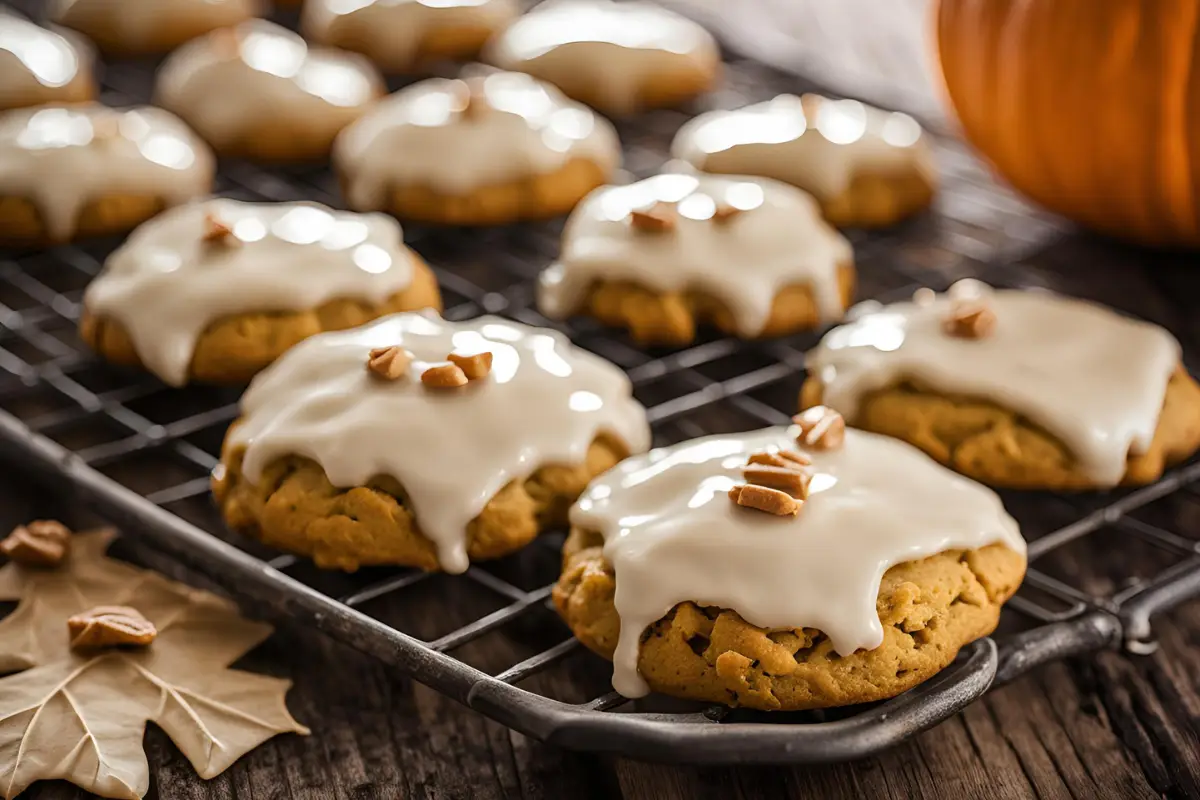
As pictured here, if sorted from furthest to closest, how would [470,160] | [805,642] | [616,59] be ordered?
[616,59] → [470,160] → [805,642]

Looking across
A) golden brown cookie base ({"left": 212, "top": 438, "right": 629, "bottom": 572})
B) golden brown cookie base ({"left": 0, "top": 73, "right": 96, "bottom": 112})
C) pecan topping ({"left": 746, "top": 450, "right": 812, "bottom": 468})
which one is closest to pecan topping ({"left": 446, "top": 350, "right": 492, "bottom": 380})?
golden brown cookie base ({"left": 212, "top": 438, "right": 629, "bottom": 572})

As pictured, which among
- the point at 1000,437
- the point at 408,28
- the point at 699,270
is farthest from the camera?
the point at 408,28

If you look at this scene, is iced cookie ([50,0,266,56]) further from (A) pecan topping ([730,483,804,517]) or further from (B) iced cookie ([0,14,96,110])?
(A) pecan topping ([730,483,804,517])

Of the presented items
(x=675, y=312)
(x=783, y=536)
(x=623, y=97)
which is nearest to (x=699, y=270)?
(x=675, y=312)

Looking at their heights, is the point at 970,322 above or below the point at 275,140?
above

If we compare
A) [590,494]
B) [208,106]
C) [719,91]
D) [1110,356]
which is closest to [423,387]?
[590,494]

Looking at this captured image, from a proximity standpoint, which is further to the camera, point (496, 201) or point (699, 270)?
point (496, 201)

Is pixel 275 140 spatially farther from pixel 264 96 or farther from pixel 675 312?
pixel 675 312

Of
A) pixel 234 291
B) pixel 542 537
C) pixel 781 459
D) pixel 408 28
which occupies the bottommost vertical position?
pixel 542 537
